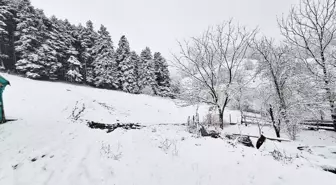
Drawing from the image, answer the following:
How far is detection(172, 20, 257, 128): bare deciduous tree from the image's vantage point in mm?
10227

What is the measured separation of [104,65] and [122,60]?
3.89 meters

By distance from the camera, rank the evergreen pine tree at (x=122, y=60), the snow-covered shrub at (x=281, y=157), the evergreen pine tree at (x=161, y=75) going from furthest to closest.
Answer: the evergreen pine tree at (x=161, y=75), the evergreen pine tree at (x=122, y=60), the snow-covered shrub at (x=281, y=157)

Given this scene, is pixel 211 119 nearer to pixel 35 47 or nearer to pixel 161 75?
pixel 161 75

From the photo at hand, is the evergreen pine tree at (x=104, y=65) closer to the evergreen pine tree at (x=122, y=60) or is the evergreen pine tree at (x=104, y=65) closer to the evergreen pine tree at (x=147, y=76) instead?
the evergreen pine tree at (x=122, y=60)

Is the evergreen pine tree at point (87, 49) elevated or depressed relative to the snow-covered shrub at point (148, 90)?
elevated

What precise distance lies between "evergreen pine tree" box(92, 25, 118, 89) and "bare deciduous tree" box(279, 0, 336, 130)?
23848 millimetres

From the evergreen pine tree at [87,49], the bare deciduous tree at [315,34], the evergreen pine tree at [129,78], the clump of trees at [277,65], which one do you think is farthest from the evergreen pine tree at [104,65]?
the bare deciduous tree at [315,34]

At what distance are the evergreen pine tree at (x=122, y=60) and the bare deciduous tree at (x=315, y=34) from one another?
23476mm

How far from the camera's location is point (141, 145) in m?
6.02

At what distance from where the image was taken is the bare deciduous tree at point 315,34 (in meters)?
7.86

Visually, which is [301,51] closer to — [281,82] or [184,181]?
[281,82]

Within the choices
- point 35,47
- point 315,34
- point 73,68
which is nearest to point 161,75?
point 73,68

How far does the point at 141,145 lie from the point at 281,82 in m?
9.37

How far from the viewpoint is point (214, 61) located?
11.0m
